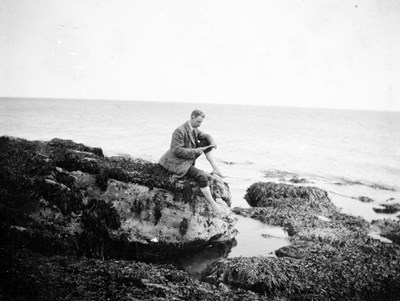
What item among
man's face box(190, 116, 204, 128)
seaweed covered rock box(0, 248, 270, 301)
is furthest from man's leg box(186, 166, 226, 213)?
seaweed covered rock box(0, 248, 270, 301)

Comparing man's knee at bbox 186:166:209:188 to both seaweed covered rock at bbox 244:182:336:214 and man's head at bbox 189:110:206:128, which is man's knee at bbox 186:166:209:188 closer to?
man's head at bbox 189:110:206:128

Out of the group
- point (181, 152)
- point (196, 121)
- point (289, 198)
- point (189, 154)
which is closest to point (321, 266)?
point (189, 154)

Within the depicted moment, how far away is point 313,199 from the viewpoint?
38.4 ft

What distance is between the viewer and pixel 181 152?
7.10 m

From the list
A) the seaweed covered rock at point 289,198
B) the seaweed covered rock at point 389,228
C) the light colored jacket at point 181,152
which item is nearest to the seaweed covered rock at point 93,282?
the light colored jacket at point 181,152

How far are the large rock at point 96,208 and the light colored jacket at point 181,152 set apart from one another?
10.0 inches

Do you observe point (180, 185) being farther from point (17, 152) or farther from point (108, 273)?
point (17, 152)

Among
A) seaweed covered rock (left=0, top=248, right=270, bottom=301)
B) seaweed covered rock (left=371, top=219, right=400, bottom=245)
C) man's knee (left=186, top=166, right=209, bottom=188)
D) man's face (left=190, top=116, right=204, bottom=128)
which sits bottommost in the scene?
seaweed covered rock (left=371, top=219, right=400, bottom=245)

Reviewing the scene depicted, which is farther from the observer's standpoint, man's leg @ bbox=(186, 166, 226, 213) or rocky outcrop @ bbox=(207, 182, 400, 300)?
man's leg @ bbox=(186, 166, 226, 213)

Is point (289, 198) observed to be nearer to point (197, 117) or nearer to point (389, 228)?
point (389, 228)

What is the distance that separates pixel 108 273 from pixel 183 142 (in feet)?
11.5

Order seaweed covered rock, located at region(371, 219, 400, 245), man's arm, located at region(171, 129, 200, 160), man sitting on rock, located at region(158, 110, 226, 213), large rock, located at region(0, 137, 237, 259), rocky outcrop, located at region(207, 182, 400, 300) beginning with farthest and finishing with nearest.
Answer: seaweed covered rock, located at region(371, 219, 400, 245) < man sitting on rock, located at region(158, 110, 226, 213) < man's arm, located at region(171, 129, 200, 160) < large rock, located at region(0, 137, 237, 259) < rocky outcrop, located at region(207, 182, 400, 300)

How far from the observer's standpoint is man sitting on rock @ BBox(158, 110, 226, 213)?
7.15 metres

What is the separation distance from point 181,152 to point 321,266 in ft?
13.4
